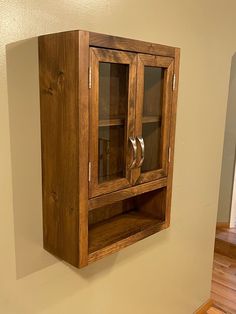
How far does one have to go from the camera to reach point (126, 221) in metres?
1.49

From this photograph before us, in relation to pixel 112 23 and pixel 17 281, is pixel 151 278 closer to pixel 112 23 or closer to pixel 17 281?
pixel 17 281

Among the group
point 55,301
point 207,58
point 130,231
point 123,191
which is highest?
point 207,58

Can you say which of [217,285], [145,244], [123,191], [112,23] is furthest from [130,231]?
[217,285]

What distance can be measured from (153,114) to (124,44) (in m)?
0.35

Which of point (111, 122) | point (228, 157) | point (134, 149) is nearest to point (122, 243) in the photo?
point (134, 149)

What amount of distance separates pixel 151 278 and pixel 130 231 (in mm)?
614

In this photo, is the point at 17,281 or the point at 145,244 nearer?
the point at 17,281

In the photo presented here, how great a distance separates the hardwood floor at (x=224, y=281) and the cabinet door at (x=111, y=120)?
5.90 ft

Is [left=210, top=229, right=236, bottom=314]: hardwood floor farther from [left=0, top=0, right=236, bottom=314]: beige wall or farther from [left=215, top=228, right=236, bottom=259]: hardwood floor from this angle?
[left=0, top=0, right=236, bottom=314]: beige wall

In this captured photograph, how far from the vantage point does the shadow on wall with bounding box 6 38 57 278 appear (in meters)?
1.07

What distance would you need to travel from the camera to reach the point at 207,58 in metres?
1.88

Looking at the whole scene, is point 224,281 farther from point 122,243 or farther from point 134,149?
point 134,149

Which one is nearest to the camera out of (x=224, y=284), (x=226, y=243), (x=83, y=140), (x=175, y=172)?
(x=83, y=140)

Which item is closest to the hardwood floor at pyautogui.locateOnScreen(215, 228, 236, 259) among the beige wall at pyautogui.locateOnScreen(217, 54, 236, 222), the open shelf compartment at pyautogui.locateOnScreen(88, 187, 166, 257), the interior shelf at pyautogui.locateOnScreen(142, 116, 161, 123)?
the beige wall at pyautogui.locateOnScreen(217, 54, 236, 222)
